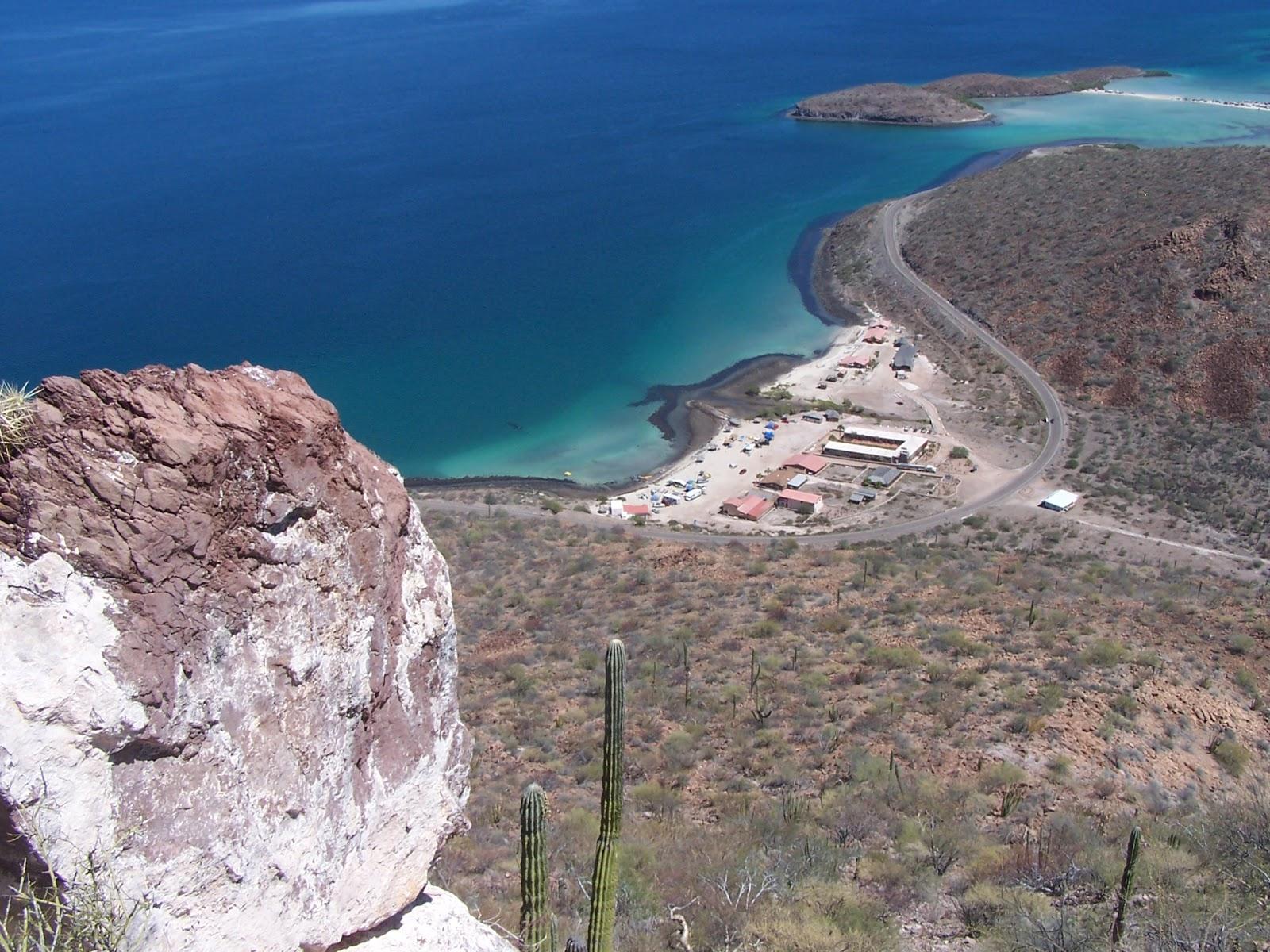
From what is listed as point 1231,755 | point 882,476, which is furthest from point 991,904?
point 882,476

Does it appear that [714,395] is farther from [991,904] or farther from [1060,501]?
[991,904]

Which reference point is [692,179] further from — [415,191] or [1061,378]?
[1061,378]

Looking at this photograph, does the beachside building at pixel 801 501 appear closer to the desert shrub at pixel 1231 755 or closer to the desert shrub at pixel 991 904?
the desert shrub at pixel 1231 755

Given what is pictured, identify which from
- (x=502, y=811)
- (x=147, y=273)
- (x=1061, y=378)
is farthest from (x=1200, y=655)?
(x=147, y=273)

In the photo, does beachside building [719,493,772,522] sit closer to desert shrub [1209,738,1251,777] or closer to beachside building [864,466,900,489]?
beachside building [864,466,900,489]

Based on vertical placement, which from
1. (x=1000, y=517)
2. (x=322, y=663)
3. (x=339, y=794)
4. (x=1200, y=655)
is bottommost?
(x=1000, y=517)

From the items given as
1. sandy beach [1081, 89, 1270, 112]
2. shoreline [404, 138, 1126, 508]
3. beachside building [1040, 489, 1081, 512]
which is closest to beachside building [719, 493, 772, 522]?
shoreline [404, 138, 1126, 508]

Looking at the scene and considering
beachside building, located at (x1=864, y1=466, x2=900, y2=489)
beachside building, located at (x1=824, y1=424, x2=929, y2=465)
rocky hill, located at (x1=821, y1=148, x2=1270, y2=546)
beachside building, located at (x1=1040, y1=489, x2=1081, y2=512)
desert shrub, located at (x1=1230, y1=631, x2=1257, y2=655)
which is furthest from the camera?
beachside building, located at (x1=824, y1=424, x2=929, y2=465)
